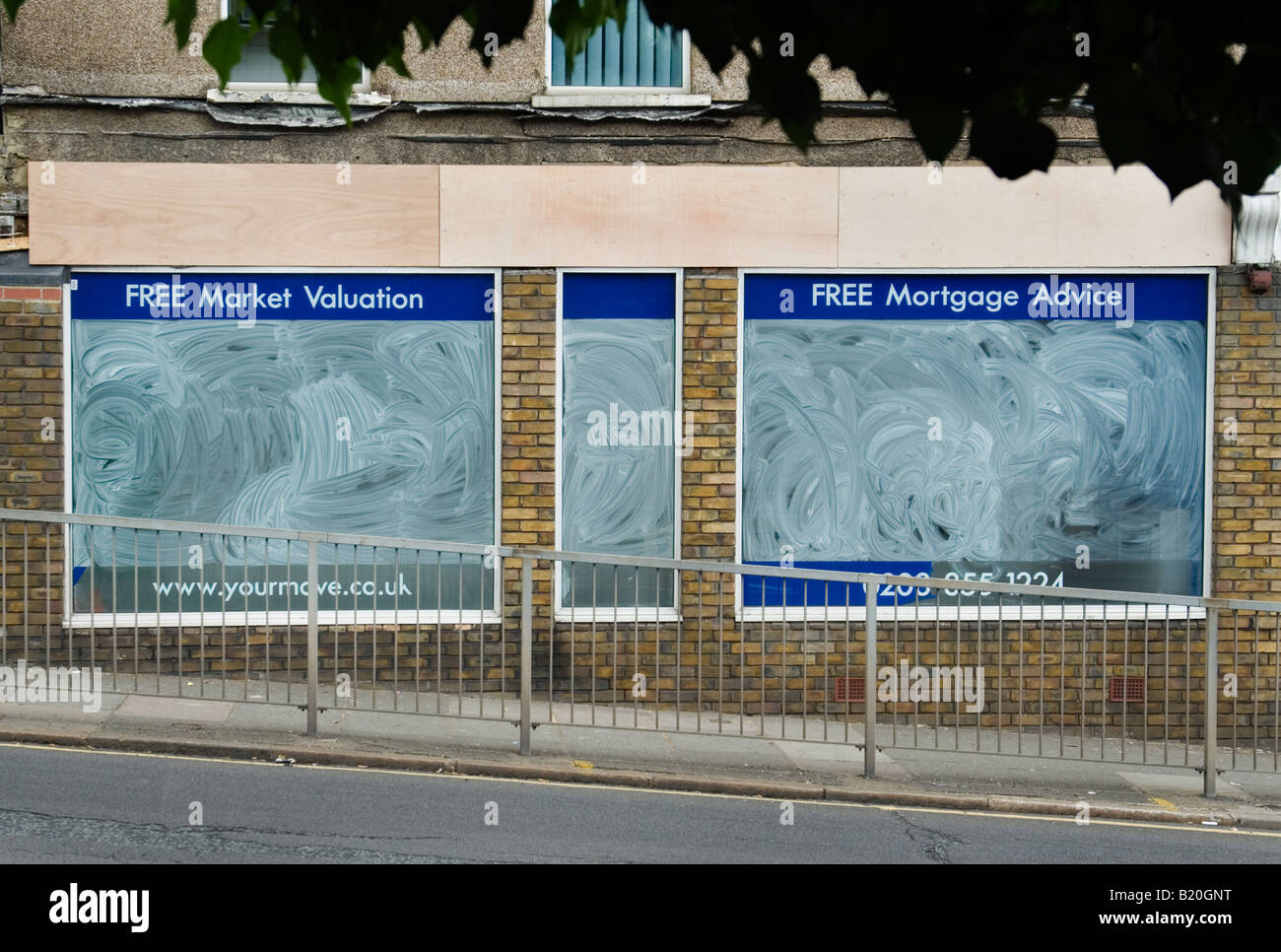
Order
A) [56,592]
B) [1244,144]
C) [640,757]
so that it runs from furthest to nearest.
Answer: [56,592]
[640,757]
[1244,144]

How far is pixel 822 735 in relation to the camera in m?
9.24

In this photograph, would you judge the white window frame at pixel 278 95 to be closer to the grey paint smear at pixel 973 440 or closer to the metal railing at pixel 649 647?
the metal railing at pixel 649 647

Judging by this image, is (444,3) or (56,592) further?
(56,592)

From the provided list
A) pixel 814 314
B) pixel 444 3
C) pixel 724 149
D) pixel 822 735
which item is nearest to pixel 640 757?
pixel 822 735

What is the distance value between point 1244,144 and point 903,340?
25.3 feet

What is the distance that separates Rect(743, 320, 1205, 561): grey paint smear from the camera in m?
10.7

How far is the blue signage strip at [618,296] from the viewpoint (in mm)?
10617

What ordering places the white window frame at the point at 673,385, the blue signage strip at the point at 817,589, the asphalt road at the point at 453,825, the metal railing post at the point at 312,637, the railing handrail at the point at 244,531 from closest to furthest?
the asphalt road at the point at 453,825 < the railing handrail at the point at 244,531 < the metal railing post at the point at 312,637 < the blue signage strip at the point at 817,589 < the white window frame at the point at 673,385

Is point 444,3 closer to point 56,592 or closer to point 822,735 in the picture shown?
point 822,735

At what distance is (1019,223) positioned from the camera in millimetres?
10625

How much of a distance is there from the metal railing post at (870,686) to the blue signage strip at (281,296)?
361cm

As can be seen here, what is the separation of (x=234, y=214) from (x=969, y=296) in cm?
531

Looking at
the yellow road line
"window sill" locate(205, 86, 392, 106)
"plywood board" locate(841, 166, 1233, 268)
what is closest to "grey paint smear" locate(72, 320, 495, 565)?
"window sill" locate(205, 86, 392, 106)

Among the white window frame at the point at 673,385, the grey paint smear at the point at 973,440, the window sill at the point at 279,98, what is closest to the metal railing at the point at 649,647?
the white window frame at the point at 673,385
